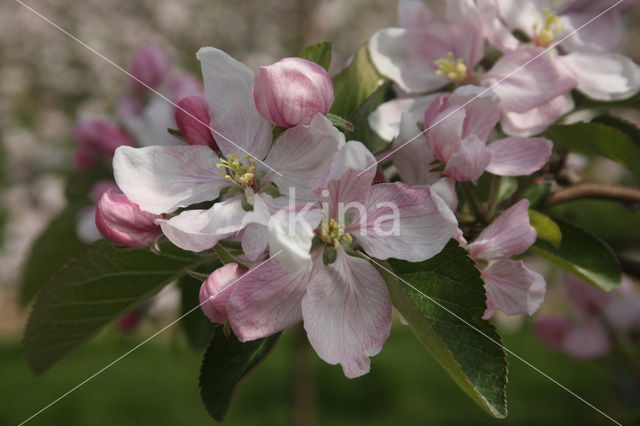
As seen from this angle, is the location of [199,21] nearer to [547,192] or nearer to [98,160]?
[98,160]

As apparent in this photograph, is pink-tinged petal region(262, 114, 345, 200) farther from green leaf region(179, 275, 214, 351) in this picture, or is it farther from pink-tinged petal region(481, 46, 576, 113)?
green leaf region(179, 275, 214, 351)

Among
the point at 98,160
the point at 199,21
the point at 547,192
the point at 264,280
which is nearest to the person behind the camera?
the point at 264,280

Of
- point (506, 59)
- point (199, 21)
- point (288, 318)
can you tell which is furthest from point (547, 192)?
point (199, 21)

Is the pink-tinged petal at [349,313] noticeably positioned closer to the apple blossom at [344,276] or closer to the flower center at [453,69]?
the apple blossom at [344,276]

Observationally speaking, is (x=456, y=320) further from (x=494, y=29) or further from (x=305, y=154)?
(x=494, y=29)

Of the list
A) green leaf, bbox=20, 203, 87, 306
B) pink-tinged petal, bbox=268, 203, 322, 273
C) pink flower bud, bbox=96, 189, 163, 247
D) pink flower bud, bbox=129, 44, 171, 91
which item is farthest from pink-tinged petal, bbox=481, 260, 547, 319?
pink flower bud, bbox=129, 44, 171, 91
